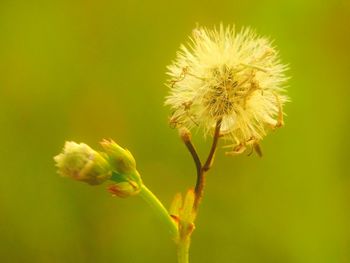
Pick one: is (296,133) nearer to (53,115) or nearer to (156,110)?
(156,110)

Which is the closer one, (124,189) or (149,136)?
(124,189)

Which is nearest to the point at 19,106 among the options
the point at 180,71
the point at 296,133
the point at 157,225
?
the point at 157,225

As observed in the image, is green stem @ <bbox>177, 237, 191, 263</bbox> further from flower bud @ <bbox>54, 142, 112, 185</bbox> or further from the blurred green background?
the blurred green background

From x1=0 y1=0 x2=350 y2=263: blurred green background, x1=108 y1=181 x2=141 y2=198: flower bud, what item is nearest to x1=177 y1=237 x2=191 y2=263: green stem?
x1=108 y1=181 x2=141 y2=198: flower bud

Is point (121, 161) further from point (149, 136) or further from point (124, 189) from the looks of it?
point (149, 136)

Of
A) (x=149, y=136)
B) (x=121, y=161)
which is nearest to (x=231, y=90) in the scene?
(x=121, y=161)
